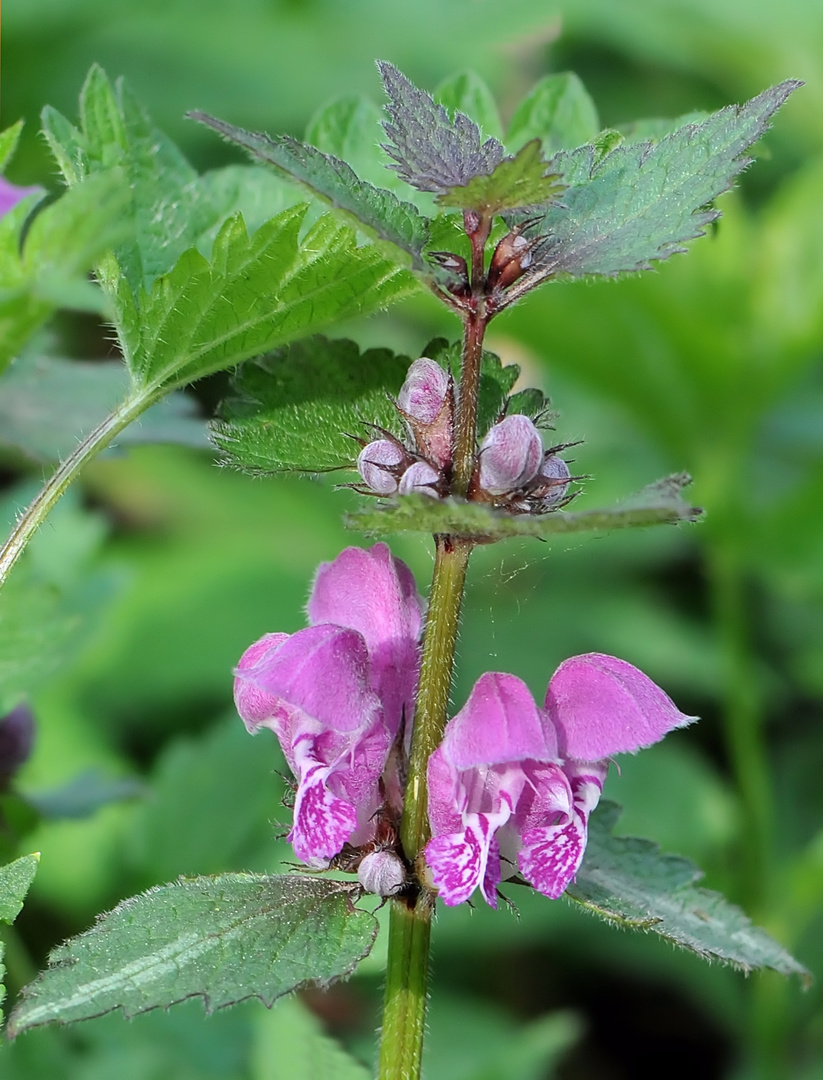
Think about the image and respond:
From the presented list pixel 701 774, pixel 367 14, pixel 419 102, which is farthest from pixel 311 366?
pixel 367 14

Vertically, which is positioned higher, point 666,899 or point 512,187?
point 512,187

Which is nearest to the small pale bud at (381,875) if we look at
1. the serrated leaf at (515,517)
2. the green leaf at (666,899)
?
the green leaf at (666,899)

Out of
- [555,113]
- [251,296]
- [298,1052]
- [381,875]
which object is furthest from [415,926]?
[555,113]

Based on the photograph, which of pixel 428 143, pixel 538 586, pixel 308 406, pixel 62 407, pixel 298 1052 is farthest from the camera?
pixel 538 586

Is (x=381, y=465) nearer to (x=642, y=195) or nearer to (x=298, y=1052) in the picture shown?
(x=642, y=195)

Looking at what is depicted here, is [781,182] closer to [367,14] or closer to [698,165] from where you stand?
[367,14]

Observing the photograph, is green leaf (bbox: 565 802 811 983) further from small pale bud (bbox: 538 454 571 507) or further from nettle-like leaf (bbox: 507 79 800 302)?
nettle-like leaf (bbox: 507 79 800 302)
